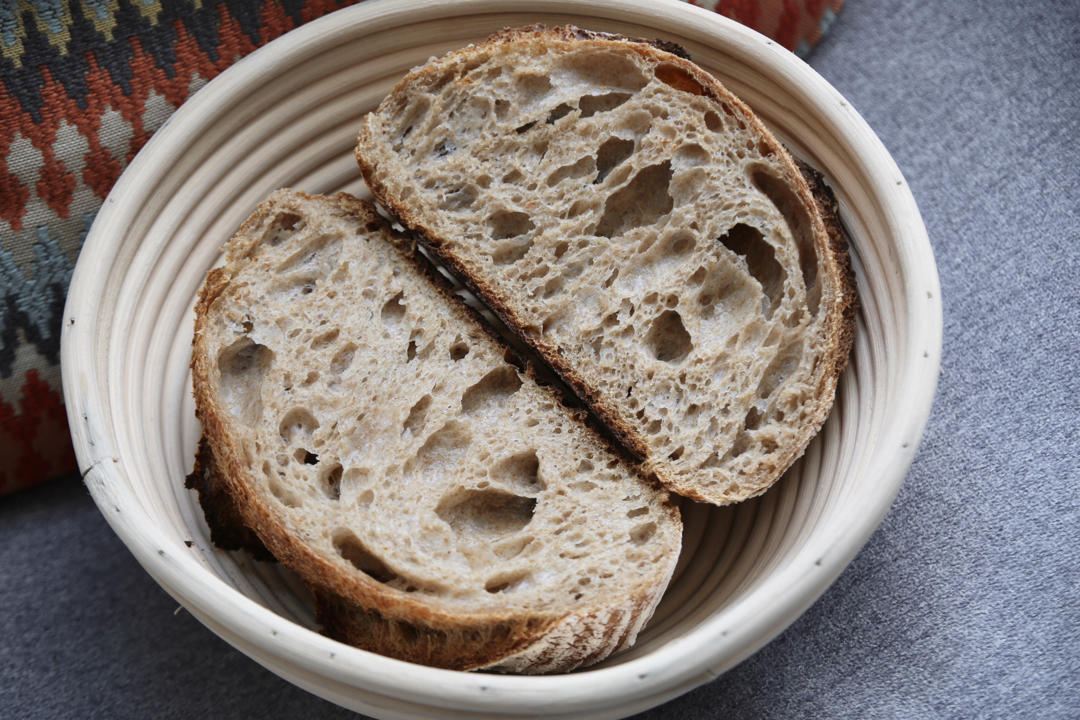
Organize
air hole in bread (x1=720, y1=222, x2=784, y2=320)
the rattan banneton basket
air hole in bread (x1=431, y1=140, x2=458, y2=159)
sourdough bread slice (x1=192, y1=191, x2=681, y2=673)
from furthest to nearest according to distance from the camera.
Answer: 1. air hole in bread (x1=431, y1=140, x2=458, y2=159)
2. air hole in bread (x1=720, y1=222, x2=784, y2=320)
3. sourdough bread slice (x1=192, y1=191, x2=681, y2=673)
4. the rattan banneton basket

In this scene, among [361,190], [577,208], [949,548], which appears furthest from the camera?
[361,190]

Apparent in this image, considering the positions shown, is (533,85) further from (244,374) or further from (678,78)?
(244,374)

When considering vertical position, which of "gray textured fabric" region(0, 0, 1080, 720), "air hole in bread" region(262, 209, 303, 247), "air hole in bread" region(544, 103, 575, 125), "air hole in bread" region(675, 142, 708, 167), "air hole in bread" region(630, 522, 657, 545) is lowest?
"gray textured fabric" region(0, 0, 1080, 720)

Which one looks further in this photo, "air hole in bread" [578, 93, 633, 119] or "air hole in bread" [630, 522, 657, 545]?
"air hole in bread" [578, 93, 633, 119]

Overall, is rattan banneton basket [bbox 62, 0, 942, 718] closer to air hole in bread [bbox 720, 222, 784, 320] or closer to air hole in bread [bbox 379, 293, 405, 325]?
air hole in bread [bbox 720, 222, 784, 320]

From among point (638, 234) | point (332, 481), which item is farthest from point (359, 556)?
point (638, 234)

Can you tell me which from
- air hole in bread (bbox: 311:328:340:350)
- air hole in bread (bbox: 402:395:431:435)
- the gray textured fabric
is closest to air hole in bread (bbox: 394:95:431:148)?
air hole in bread (bbox: 311:328:340:350)

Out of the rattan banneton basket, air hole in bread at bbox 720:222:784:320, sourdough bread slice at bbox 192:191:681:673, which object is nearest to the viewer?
the rattan banneton basket
